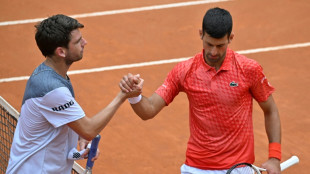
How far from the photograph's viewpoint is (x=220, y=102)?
19.1 feet

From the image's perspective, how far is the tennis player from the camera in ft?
17.8

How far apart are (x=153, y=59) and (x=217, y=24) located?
6.03m

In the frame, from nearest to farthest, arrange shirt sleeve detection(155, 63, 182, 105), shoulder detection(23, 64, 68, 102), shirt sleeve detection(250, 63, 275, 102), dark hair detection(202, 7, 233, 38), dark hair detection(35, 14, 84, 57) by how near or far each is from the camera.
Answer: shoulder detection(23, 64, 68, 102) < dark hair detection(35, 14, 84, 57) < dark hair detection(202, 7, 233, 38) < shirt sleeve detection(250, 63, 275, 102) < shirt sleeve detection(155, 63, 182, 105)

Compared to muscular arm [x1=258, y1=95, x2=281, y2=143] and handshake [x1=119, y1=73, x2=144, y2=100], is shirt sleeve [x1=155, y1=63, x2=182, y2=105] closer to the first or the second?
handshake [x1=119, y1=73, x2=144, y2=100]

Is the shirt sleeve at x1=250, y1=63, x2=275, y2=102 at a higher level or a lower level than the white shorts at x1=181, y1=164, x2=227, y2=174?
higher

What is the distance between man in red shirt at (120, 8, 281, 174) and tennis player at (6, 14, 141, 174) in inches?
18.8

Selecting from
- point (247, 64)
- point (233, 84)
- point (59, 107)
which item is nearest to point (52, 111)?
point (59, 107)

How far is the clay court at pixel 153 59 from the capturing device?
30.2 ft

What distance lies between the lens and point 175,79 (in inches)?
238

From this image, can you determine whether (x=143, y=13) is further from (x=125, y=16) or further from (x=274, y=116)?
(x=274, y=116)

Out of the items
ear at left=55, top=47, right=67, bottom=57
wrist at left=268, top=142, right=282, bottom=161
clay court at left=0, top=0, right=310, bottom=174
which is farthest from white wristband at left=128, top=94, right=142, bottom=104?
clay court at left=0, top=0, right=310, bottom=174

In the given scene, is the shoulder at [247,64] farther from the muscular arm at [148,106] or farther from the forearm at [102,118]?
the forearm at [102,118]

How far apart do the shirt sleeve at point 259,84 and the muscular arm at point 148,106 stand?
83 centimetres

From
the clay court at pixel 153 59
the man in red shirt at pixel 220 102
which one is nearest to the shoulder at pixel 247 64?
the man in red shirt at pixel 220 102
